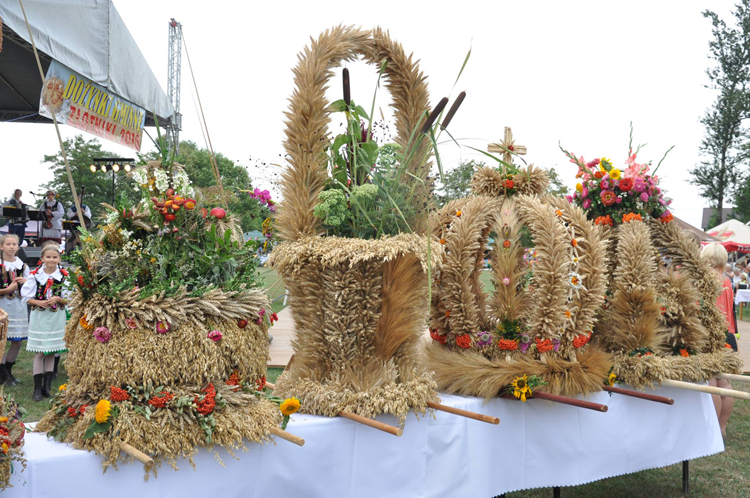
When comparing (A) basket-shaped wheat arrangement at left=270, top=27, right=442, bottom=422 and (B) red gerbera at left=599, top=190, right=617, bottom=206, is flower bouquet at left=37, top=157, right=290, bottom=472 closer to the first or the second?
(A) basket-shaped wheat arrangement at left=270, top=27, right=442, bottom=422

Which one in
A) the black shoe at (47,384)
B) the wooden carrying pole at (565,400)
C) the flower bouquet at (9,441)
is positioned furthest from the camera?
the black shoe at (47,384)

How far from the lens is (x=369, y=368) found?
7.88 feet

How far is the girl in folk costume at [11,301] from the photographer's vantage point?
539 cm

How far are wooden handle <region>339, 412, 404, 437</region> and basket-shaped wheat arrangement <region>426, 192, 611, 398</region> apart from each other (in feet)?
2.32

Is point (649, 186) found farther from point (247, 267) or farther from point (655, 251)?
point (247, 267)

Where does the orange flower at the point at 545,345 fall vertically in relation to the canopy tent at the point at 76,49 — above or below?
below

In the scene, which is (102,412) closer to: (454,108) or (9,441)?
(9,441)

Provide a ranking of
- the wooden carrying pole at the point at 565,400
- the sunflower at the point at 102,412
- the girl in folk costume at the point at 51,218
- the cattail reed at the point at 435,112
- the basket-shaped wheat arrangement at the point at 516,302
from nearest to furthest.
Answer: the sunflower at the point at 102,412 → the cattail reed at the point at 435,112 → the wooden carrying pole at the point at 565,400 → the basket-shaped wheat arrangement at the point at 516,302 → the girl in folk costume at the point at 51,218

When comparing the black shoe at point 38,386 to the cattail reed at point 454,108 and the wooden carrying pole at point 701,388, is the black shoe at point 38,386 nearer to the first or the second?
the cattail reed at point 454,108

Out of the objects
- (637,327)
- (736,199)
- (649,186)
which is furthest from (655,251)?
(736,199)

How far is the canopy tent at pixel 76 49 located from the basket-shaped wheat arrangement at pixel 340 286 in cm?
480

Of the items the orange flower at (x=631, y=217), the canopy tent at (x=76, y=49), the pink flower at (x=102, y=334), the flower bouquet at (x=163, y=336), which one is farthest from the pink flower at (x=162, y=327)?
the canopy tent at (x=76, y=49)

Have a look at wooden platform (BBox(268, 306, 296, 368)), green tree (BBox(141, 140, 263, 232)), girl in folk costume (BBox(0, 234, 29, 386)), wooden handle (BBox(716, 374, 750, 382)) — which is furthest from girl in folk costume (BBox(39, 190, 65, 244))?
wooden handle (BBox(716, 374, 750, 382))

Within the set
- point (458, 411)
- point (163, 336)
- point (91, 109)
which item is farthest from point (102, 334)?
point (91, 109)
